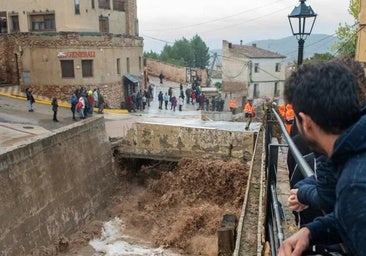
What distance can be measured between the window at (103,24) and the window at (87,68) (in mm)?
3433

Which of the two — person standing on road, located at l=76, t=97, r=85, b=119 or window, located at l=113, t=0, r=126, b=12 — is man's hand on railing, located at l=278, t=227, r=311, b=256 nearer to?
person standing on road, located at l=76, t=97, r=85, b=119

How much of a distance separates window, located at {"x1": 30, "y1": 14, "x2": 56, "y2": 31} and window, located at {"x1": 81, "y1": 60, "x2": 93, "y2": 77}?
11.1ft

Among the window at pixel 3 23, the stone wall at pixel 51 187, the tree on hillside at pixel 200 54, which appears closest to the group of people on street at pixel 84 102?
the stone wall at pixel 51 187

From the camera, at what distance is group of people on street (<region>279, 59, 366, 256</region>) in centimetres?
118

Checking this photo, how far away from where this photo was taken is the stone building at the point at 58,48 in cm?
Result: 2514

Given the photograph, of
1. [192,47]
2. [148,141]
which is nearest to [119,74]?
[148,141]

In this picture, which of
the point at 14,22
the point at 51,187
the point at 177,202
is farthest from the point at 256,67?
the point at 51,187

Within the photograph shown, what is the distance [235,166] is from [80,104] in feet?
32.1

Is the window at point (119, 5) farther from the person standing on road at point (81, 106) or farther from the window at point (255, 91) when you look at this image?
the window at point (255, 91)

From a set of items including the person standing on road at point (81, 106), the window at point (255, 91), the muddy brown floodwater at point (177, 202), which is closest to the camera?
the muddy brown floodwater at point (177, 202)

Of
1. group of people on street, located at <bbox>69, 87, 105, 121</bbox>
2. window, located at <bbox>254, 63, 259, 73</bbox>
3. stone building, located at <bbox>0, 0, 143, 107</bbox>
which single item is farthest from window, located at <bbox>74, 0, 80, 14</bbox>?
window, located at <bbox>254, 63, 259, 73</bbox>

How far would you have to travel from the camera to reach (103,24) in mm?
28375

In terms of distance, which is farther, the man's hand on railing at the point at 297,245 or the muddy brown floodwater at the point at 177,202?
the muddy brown floodwater at the point at 177,202

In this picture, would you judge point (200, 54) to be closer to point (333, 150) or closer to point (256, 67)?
point (256, 67)
